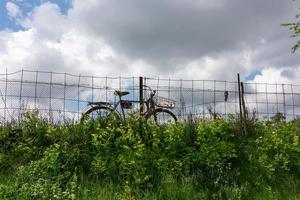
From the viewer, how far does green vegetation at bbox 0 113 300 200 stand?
8.73m

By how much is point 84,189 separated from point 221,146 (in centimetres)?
313

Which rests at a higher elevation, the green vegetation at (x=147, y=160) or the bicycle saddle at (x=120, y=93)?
the bicycle saddle at (x=120, y=93)

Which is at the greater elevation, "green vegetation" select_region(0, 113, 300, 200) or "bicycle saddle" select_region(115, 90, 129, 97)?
"bicycle saddle" select_region(115, 90, 129, 97)

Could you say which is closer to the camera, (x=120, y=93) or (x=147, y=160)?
(x=147, y=160)

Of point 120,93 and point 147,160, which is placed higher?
point 120,93

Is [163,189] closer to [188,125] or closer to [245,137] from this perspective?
[188,125]

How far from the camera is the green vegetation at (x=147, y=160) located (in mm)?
8727

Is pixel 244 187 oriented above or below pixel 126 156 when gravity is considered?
below

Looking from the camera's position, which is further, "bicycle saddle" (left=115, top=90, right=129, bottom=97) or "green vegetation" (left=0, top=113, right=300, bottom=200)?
"bicycle saddle" (left=115, top=90, right=129, bottom=97)

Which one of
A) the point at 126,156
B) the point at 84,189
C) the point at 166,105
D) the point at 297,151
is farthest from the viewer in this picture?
the point at 166,105

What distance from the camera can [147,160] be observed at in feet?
30.8

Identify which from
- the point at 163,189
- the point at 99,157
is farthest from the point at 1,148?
the point at 163,189

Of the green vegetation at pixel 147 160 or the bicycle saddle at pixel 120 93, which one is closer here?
the green vegetation at pixel 147 160

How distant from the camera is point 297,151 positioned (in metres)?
10.5
